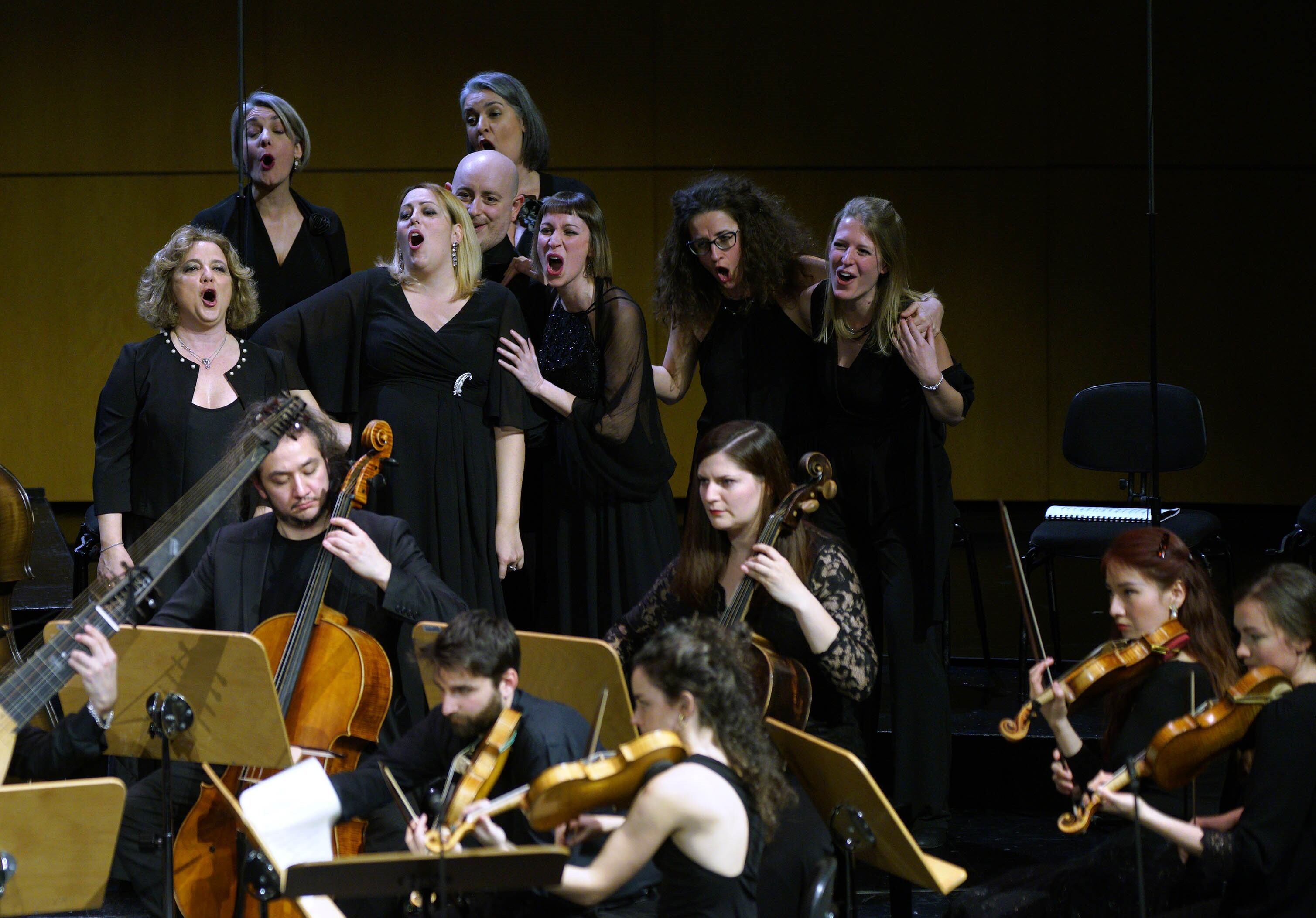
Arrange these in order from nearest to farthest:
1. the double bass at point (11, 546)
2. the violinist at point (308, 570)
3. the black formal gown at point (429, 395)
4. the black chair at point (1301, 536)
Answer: the violinist at point (308, 570) → the black formal gown at point (429, 395) → the double bass at point (11, 546) → the black chair at point (1301, 536)

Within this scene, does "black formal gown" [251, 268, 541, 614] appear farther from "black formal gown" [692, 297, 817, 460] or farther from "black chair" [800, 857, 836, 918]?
"black chair" [800, 857, 836, 918]

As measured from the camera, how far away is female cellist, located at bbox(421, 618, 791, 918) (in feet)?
6.29

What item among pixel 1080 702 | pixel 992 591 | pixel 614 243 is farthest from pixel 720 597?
pixel 614 243

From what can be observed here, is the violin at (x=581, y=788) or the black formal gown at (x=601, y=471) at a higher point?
the black formal gown at (x=601, y=471)

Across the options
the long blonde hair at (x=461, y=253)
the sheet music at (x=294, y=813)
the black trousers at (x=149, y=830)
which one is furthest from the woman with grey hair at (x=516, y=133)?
the sheet music at (x=294, y=813)

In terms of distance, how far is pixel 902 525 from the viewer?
3.20 m

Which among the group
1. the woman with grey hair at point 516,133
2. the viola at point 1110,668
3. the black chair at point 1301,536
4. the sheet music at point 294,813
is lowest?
the sheet music at point 294,813

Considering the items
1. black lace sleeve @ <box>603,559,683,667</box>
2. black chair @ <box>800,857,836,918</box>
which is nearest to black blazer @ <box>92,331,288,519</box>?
black lace sleeve @ <box>603,559,683,667</box>

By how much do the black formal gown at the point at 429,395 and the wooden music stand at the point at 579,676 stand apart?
2.60 feet

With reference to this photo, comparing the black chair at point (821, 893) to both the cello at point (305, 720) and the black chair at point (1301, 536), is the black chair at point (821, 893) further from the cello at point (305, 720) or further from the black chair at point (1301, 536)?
the black chair at point (1301, 536)

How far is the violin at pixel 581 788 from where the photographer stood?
1841mm

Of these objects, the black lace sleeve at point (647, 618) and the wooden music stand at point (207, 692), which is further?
the black lace sleeve at point (647, 618)

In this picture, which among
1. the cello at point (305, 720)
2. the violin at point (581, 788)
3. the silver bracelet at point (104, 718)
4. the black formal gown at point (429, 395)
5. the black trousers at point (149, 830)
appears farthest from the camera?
the black formal gown at point (429, 395)

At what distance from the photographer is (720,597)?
2.69 m
